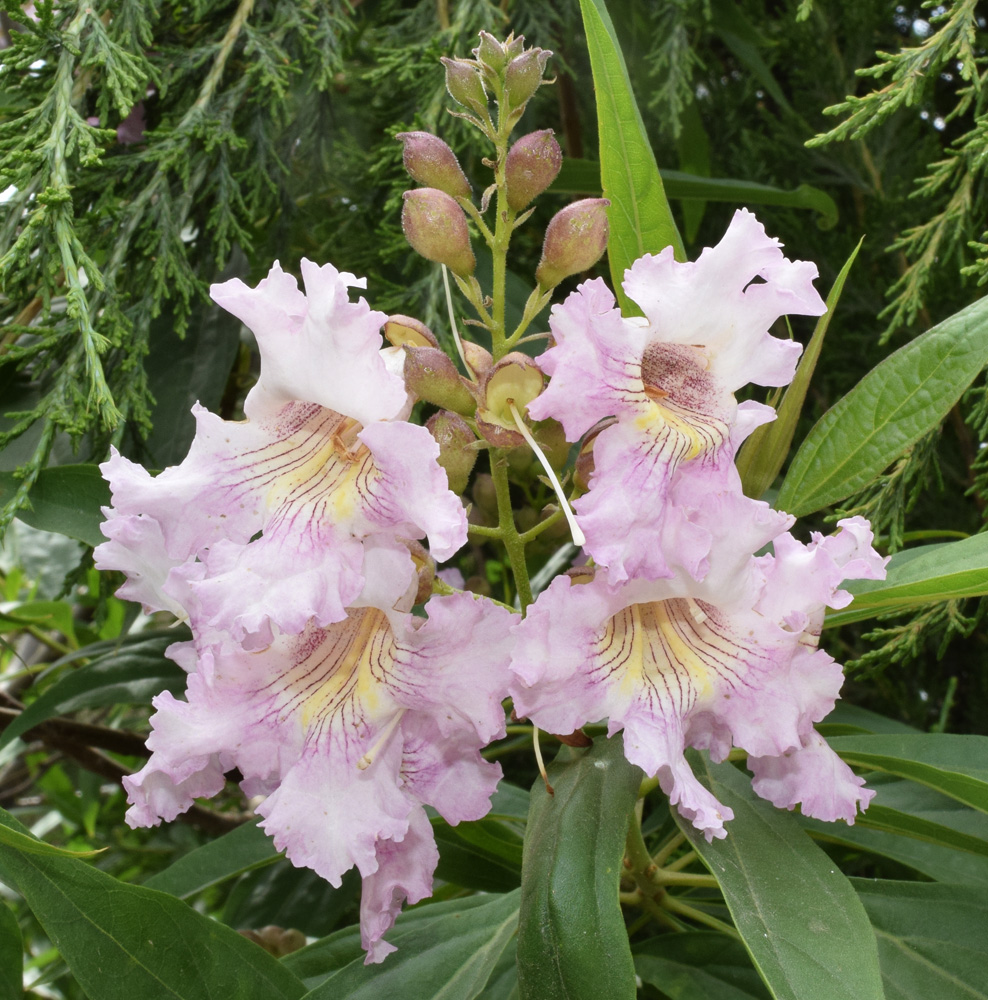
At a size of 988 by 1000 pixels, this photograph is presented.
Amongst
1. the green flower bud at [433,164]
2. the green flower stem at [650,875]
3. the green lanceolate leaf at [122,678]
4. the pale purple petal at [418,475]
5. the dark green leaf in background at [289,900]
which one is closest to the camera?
the pale purple petal at [418,475]

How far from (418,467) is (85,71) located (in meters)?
0.84

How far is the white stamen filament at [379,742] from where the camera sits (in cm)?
74

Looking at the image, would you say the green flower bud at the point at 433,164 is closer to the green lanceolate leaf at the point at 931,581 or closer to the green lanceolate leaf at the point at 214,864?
the green lanceolate leaf at the point at 931,581

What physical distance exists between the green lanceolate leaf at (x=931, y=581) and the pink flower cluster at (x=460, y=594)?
0.13ft

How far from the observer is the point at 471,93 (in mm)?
873

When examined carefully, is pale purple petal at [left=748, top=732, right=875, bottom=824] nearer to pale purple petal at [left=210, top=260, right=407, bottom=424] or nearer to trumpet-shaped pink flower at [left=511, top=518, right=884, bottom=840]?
trumpet-shaped pink flower at [left=511, top=518, right=884, bottom=840]

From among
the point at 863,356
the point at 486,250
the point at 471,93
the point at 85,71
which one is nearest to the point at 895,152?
the point at 863,356

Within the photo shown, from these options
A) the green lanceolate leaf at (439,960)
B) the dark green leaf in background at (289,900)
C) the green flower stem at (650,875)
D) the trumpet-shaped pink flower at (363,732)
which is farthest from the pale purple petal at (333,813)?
the dark green leaf in background at (289,900)

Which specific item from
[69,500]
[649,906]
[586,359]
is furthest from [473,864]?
[586,359]

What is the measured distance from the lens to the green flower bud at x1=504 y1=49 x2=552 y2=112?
845 millimetres

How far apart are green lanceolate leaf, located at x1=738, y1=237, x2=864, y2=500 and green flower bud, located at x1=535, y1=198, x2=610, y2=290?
195 mm

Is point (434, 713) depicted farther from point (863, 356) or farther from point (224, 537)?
point (863, 356)

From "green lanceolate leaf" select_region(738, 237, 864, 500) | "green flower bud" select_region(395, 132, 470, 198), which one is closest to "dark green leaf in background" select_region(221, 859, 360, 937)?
"green lanceolate leaf" select_region(738, 237, 864, 500)

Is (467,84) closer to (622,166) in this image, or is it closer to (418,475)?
(622,166)
